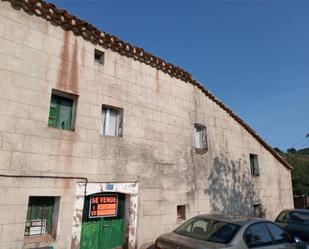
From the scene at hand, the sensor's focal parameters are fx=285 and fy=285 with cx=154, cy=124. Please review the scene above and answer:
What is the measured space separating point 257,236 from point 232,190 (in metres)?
6.78

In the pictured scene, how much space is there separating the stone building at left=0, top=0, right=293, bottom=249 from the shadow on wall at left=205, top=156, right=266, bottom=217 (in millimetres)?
81

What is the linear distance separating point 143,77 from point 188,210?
4.88m

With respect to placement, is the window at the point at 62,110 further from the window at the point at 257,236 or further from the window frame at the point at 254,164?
the window frame at the point at 254,164

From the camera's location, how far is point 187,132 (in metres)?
10.7

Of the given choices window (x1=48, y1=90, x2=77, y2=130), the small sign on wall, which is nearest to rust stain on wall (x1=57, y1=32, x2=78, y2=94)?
window (x1=48, y1=90, x2=77, y2=130)

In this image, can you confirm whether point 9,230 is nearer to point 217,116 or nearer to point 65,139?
point 65,139

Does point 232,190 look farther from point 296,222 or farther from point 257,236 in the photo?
point 257,236

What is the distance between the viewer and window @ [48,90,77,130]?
734cm

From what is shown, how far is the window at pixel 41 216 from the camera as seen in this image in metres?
6.51

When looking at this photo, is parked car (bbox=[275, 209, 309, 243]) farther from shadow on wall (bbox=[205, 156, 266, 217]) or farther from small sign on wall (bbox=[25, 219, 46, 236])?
small sign on wall (bbox=[25, 219, 46, 236])

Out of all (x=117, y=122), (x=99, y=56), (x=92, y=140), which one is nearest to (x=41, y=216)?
(x=92, y=140)

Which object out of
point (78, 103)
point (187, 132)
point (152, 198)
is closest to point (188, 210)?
point (152, 198)

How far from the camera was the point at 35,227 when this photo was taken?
21.5ft

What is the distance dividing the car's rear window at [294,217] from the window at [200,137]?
3.67 m
